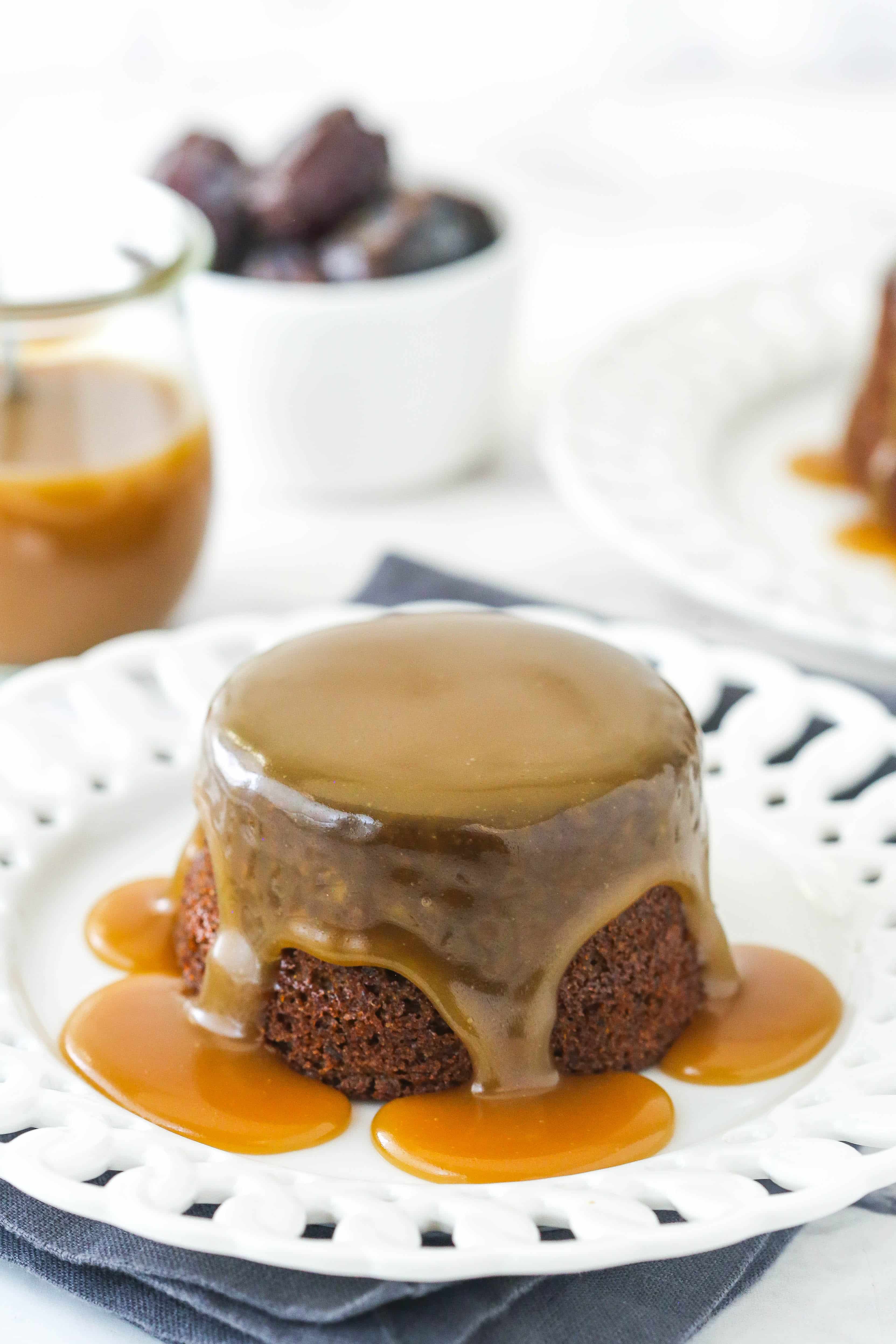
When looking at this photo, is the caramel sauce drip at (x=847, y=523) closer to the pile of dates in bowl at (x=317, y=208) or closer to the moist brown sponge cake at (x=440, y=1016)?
the pile of dates in bowl at (x=317, y=208)

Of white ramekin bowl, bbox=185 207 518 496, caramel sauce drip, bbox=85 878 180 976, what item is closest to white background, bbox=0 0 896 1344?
white ramekin bowl, bbox=185 207 518 496

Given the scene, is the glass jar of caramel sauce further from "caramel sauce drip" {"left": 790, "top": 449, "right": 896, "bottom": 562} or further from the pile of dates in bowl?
"caramel sauce drip" {"left": 790, "top": 449, "right": 896, "bottom": 562}

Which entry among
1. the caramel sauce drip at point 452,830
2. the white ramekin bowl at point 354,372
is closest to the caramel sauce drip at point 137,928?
the caramel sauce drip at point 452,830

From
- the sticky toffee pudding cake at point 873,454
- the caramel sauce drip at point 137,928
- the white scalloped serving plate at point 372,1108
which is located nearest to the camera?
the white scalloped serving plate at point 372,1108

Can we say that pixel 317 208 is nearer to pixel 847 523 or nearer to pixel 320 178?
pixel 320 178

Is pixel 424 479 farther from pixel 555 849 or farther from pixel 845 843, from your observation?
pixel 555 849

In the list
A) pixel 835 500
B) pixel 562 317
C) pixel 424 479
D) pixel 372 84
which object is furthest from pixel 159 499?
pixel 372 84
